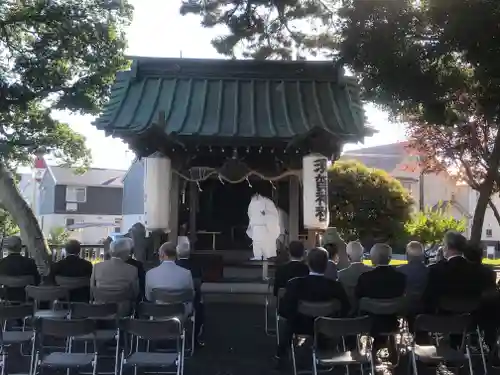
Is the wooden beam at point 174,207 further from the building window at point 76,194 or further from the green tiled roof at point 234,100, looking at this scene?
the building window at point 76,194

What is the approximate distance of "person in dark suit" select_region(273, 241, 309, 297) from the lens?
253 inches

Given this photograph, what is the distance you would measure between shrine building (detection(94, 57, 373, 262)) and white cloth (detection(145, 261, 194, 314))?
125 inches

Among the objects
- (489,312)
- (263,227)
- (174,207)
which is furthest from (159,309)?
(174,207)

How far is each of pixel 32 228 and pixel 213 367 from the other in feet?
23.0

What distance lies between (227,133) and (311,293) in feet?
14.3

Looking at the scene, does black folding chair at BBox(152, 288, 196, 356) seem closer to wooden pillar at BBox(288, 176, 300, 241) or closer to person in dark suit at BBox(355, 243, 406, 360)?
person in dark suit at BBox(355, 243, 406, 360)

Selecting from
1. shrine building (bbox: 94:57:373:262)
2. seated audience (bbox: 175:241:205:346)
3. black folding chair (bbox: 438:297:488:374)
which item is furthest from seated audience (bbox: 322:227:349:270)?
black folding chair (bbox: 438:297:488:374)

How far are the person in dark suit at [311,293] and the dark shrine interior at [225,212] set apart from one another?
18.1 feet

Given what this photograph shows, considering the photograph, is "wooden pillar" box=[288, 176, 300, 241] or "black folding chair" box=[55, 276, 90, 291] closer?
"black folding chair" box=[55, 276, 90, 291]

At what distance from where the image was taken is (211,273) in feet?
32.1

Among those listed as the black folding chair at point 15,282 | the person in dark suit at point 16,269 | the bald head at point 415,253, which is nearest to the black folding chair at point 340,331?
the bald head at point 415,253

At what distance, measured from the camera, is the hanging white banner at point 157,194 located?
909 centimetres

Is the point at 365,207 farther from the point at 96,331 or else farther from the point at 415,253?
the point at 96,331

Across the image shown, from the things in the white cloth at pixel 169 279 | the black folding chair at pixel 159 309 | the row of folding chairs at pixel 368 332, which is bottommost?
the row of folding chairs at pixel 368 332
